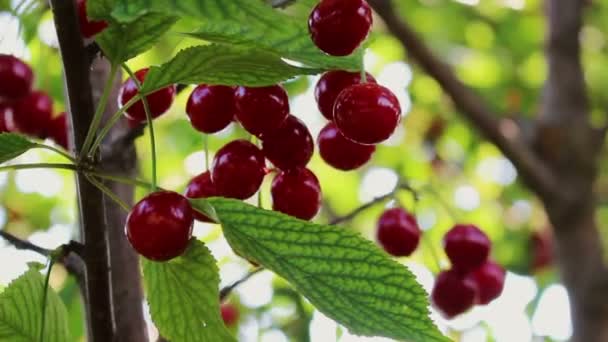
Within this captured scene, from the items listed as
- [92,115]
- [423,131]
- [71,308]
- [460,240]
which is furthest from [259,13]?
[423,131]

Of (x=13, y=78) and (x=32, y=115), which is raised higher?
(x=13, y=78)

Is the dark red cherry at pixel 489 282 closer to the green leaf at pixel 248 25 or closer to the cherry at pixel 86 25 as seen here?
the green leaf at pixel 248 25

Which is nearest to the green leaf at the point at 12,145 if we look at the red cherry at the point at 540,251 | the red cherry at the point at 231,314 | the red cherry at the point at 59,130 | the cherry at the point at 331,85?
the cherry at the point at 331,85

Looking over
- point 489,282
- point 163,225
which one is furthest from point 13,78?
point 489,282

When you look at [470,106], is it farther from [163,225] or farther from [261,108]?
[163,225]

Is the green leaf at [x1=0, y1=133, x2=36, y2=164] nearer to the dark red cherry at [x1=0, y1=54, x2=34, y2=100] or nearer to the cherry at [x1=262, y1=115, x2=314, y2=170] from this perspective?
the cherry at [x1=262, y1=115, x2=314, y2=170]
